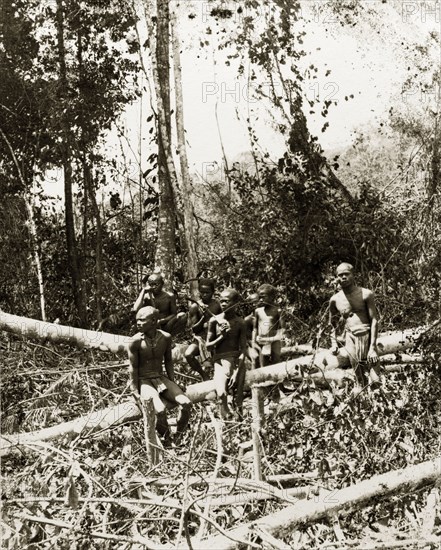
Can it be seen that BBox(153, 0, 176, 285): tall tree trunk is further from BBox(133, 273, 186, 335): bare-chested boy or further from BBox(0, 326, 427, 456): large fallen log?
BBox(0, 326, 427, 456): large fallen log

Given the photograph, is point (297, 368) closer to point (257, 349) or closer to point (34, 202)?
point (257, 349)

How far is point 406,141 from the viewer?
1698 cm

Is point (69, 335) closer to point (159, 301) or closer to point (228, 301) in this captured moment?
point (159, 301)

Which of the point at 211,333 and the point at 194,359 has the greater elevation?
the point at 211,333

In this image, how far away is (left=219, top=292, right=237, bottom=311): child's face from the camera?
8289 mm

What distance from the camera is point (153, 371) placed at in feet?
24.3

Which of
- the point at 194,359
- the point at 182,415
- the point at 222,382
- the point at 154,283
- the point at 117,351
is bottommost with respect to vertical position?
the point at 182,415

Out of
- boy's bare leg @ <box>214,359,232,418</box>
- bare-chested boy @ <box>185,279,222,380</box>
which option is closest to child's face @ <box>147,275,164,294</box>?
bare-chested boy @ <box>185,279,222,380</box>

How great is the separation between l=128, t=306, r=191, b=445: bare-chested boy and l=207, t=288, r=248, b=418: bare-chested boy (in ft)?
2.73

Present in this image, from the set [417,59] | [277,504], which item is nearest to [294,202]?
[417,59]

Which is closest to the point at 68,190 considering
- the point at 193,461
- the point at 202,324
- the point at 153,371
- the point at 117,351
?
the point at 117,351

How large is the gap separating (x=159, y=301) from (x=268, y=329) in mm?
1282

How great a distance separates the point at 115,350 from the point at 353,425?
3451 millimetres

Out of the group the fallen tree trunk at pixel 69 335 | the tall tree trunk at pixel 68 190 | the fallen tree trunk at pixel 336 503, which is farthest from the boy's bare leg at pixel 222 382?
the tall tree trunk at pixel 68 190
